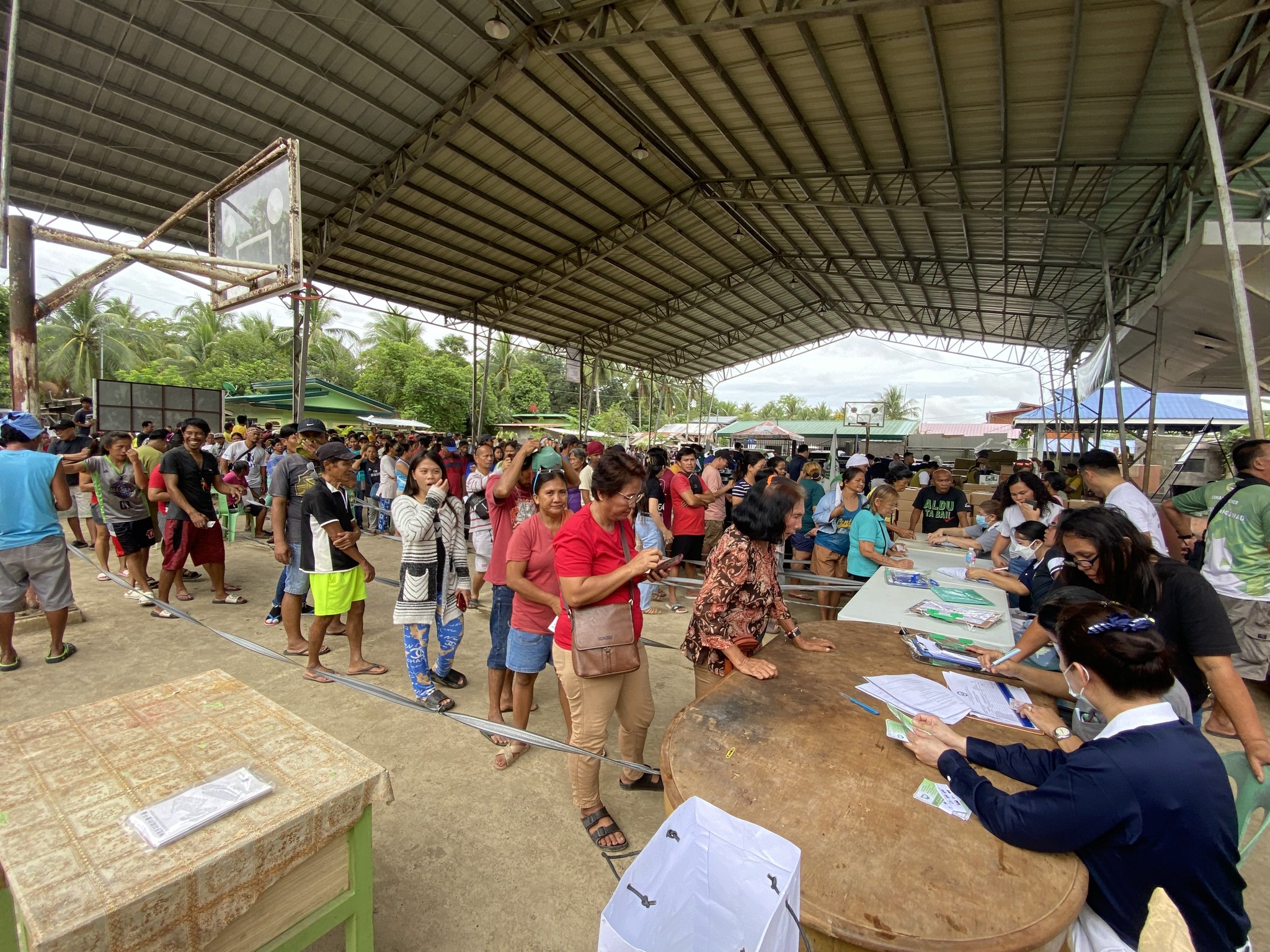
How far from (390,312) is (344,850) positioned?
47.1 ft

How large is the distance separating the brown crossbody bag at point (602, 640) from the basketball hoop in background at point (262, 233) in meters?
5.20

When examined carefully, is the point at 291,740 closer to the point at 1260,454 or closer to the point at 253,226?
the point at 1260,454

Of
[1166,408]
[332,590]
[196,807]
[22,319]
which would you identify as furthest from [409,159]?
[1166,408]

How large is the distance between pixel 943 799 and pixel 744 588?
103 cm

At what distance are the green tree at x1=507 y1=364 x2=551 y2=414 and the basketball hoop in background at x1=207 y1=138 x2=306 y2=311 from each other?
71.0ft

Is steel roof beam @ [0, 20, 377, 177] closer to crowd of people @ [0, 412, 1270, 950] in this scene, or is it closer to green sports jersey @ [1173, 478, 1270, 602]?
crowd of people @ [0, 412, 1270, 950]

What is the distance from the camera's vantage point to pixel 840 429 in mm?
18281

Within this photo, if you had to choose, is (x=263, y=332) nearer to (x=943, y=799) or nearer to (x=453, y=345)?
(x=453, y=345)

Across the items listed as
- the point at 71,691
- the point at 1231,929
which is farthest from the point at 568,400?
the point at 1231,929

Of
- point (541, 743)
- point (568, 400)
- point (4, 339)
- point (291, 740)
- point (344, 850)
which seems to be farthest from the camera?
point (568, 400)

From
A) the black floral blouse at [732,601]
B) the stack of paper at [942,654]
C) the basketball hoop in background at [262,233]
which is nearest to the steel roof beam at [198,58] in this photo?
the basketball hoop in background at [262,233]

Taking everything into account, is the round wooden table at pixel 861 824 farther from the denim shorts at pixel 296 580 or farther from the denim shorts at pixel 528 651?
the denim shorts at pixel 296 580

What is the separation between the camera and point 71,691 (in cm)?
342

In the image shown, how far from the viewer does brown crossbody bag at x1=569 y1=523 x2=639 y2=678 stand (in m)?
2.06
